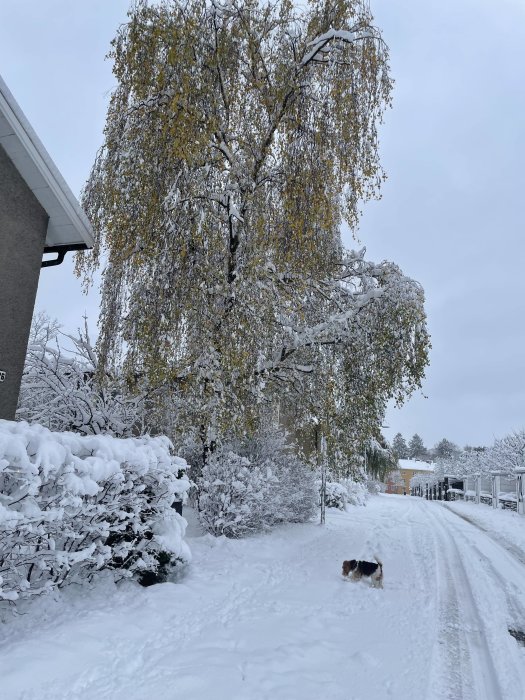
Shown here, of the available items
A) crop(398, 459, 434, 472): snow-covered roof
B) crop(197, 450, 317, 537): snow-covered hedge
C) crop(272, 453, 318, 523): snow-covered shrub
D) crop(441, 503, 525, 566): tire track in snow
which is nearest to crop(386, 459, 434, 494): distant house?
crop(398, 459, 434, 472): snow-covered roof

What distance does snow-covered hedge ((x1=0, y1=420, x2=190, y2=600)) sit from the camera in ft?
11.9

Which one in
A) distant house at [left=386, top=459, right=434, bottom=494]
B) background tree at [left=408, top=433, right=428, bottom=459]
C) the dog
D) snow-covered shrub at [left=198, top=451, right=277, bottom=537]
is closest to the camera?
the dog

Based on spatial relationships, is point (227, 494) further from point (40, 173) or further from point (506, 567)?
point (40, 173)

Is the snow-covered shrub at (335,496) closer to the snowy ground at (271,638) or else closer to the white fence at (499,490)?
the white fence at (499,490)

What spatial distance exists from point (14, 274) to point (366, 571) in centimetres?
608

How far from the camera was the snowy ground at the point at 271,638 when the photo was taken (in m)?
3.33

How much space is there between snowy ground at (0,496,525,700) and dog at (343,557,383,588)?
0.15m

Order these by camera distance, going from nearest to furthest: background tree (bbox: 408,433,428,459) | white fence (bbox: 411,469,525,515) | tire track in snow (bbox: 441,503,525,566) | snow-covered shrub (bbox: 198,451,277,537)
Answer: snow-covered shrub (bbox: 198,451,277,537)
tire track in snow (bbox: 441,503,525,566)
white fence (bbox: 411,469,525,515)
background tree (bbox: 408,433,428,459)

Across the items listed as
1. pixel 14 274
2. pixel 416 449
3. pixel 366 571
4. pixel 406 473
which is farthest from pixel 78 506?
pixel 416 449

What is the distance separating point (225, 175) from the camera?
7.70 meters

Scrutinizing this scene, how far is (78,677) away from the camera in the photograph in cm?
326

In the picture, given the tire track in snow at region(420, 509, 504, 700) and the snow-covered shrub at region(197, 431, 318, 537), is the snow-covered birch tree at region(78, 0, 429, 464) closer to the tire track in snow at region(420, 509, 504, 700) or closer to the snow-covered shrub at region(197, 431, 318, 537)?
the snow-covered shrub at region(197, 431, 318, 537)

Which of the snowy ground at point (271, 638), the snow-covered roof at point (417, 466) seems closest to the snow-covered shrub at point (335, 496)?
the snowy ground at point (271, 638)

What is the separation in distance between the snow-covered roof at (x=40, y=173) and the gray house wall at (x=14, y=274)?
5.6 inches
